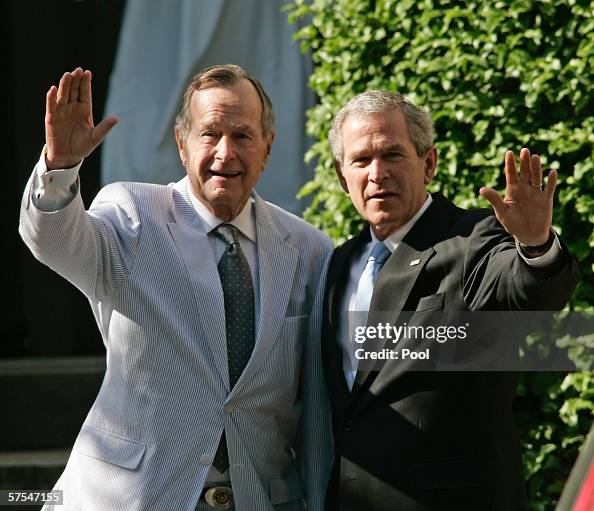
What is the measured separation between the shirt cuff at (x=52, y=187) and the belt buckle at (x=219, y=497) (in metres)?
0.97

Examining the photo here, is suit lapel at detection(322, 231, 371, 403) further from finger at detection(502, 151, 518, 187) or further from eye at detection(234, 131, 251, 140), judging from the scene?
finger at detection(502, 151, 518, 187)

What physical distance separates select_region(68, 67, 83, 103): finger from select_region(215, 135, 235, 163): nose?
1.86 feet

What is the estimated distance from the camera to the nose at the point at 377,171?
3.62 meters

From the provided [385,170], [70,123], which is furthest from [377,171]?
[70,123]

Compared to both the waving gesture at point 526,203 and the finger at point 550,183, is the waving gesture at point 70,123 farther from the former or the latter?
the finger at point 550,183

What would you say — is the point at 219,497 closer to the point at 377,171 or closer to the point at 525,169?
the point at 377,171

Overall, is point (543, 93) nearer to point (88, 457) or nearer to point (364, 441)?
point (364, 441)

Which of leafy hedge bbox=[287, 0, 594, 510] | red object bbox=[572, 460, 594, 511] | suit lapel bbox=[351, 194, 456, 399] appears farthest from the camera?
leafy hedge bbox=[287, 0, 594, 510]

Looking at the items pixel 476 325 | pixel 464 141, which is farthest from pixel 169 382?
pixel 464 141

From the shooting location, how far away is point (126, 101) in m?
6.65

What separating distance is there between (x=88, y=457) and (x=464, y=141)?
220cm

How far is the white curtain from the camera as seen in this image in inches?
257

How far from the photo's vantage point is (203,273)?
3680mm

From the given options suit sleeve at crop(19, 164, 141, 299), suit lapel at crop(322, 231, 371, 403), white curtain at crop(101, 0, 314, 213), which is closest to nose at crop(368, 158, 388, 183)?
suit lapel at crop(322, 231, 371, 403)
